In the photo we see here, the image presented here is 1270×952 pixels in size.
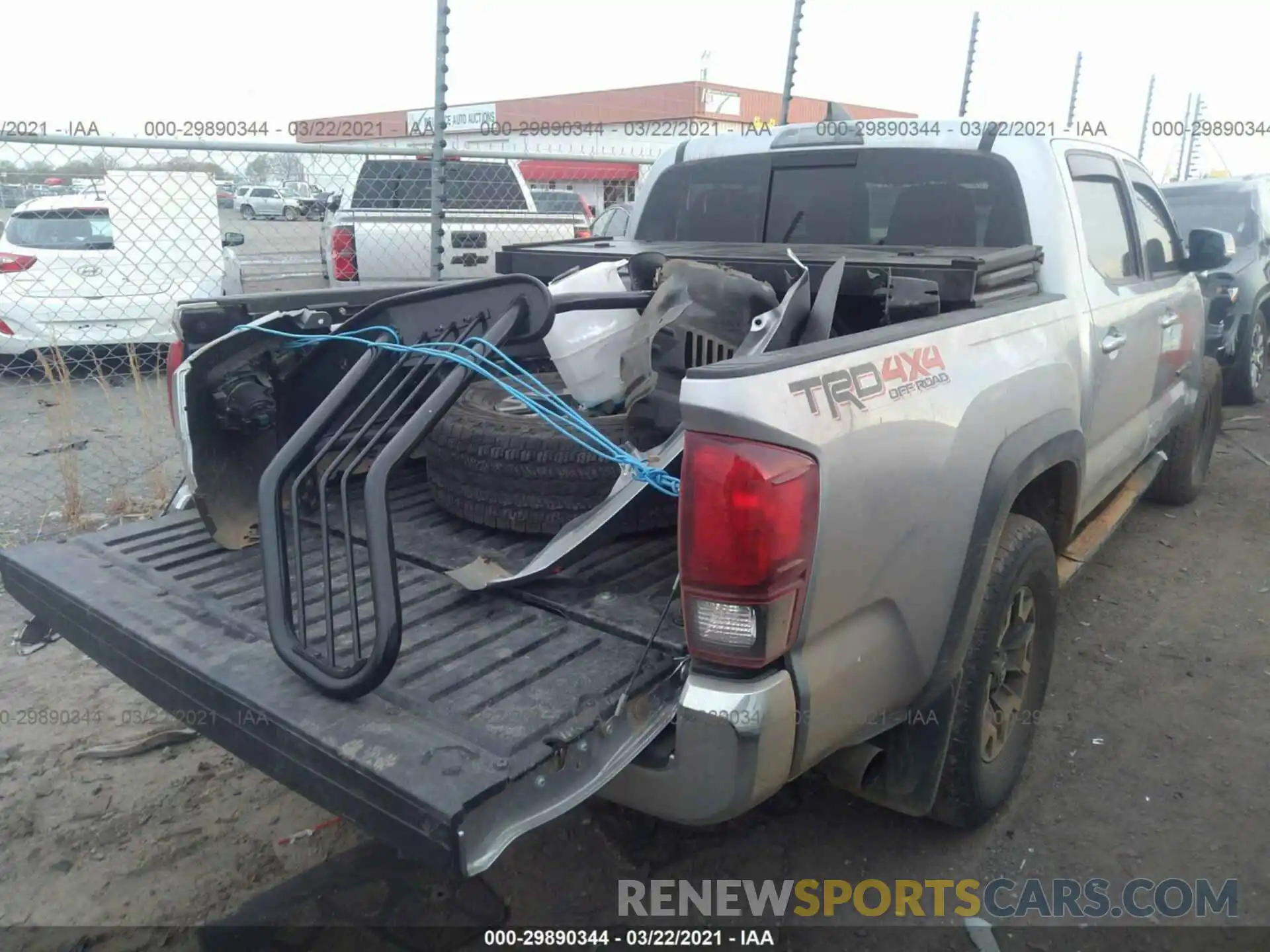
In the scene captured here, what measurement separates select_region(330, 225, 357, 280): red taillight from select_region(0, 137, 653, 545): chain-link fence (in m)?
0.02

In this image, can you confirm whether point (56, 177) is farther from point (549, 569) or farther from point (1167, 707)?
point (1167, 707)

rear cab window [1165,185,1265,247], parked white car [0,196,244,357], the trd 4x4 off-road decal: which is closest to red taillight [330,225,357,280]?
parked white car [0,196,244,357]

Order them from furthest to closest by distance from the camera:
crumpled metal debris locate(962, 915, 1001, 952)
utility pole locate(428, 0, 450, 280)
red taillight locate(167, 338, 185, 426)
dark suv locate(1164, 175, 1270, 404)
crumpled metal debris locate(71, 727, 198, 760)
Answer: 1. dark suv locate(1164, 175, 1270, 404)
2. utility pole locate(428, 0, 450, 280)
3. crumpled metal debris locate(71, 727, 198, 760)
4. red taillight locate(167, 338, 185, 426)
5. crumpled metal debris locate(962, 915, 1001, 952)

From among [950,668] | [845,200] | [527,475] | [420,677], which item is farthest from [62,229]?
[950,668]

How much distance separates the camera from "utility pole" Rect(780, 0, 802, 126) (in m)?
7.27

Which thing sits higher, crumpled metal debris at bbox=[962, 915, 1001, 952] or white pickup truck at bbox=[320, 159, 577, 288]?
white pickup truck at bbox=[320, 159, 577, 288]

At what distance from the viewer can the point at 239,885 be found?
8.77ft

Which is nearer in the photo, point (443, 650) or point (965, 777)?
point (443, 650)

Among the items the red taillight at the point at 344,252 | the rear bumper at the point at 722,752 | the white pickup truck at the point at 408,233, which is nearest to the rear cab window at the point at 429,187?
the white pickup truck at the point at 408,233

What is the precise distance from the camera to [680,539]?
1.91 m

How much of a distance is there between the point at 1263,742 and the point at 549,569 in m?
2.72

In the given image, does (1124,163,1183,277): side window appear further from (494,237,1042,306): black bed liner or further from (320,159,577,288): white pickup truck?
(320,159,577,288): white pickup truck

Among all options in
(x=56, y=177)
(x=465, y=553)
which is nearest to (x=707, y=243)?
(x=465, y=553)

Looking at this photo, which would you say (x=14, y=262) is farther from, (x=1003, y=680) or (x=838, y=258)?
(x=1003, y=680)
